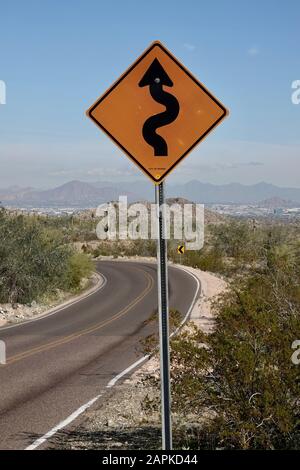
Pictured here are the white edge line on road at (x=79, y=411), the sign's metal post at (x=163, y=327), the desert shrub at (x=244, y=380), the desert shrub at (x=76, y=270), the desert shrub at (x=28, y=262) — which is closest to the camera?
the sign's metal post at (x=163, y=327)

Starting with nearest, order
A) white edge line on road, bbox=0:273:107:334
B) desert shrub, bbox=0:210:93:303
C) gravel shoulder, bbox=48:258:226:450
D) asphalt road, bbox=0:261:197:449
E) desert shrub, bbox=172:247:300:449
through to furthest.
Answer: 1. desert shrub, bbox=172:247:300:449
2. gravel shoulder, bbox=48:258:226:450
3. asphalt road, bbox=0:261:197:449
4. white edge line on road, bbox=0:273:107:334
5. desert shrub, bbox=0:210:93:303

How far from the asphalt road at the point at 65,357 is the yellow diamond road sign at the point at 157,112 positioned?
4.69 metres

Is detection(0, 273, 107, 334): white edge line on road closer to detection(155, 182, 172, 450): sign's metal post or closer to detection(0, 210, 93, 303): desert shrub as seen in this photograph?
detection(0, 210, 93, 303): desert shrub

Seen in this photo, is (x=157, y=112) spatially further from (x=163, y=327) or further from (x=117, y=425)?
(x=117, y=425)

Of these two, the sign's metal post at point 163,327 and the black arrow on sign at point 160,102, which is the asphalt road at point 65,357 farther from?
the black arrow on sign at point 160,102

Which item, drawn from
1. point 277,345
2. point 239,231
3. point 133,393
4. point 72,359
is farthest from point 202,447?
point 239,231

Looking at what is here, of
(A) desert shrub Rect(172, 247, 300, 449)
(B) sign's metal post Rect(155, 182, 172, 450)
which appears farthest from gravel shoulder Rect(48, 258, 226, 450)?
(B) sign's metal post Rect(155, 182, 172, 450)

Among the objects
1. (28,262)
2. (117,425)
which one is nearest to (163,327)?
(117,425)

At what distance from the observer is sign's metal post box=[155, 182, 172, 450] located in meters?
4.03

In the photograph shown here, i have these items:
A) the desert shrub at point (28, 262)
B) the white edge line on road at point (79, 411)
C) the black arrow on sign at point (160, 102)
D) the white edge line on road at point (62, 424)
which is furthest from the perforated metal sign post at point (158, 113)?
the desert shrub at point (28, 262)

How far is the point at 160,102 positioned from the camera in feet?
13.8

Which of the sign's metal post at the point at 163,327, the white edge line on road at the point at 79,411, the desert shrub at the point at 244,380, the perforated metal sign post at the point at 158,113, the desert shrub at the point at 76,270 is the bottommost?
the desert shrub at the point at 76,270

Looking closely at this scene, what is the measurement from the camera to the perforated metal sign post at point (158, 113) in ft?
13.7
